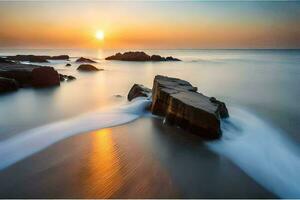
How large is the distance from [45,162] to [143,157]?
1681 millimetres

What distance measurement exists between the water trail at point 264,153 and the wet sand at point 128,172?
273mm

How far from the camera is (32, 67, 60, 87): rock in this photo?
1304 centimetres

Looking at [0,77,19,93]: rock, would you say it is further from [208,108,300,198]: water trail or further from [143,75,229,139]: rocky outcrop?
[208,108,300,198]: water trail

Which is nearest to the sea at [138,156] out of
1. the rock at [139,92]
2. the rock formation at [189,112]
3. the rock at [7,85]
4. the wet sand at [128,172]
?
the wet sand at [128,172]

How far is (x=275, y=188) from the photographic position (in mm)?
3811

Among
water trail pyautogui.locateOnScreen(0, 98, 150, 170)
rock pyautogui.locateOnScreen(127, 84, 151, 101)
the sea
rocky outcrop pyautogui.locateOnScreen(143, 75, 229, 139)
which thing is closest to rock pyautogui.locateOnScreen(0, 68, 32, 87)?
the sea

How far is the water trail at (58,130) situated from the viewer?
4.73m

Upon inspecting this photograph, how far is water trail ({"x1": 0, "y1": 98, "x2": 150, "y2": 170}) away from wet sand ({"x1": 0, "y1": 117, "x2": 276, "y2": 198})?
352mm

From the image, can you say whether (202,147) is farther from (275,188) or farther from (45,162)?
(45,162)

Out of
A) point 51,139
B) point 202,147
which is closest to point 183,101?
point 202,147

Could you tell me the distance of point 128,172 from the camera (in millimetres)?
3891

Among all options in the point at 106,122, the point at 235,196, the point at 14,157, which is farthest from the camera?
the point at 106,122

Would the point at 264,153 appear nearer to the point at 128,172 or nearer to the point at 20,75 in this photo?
the point at 128,172

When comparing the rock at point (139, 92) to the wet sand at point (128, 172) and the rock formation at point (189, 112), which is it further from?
the wet sand at point (128, 172)
